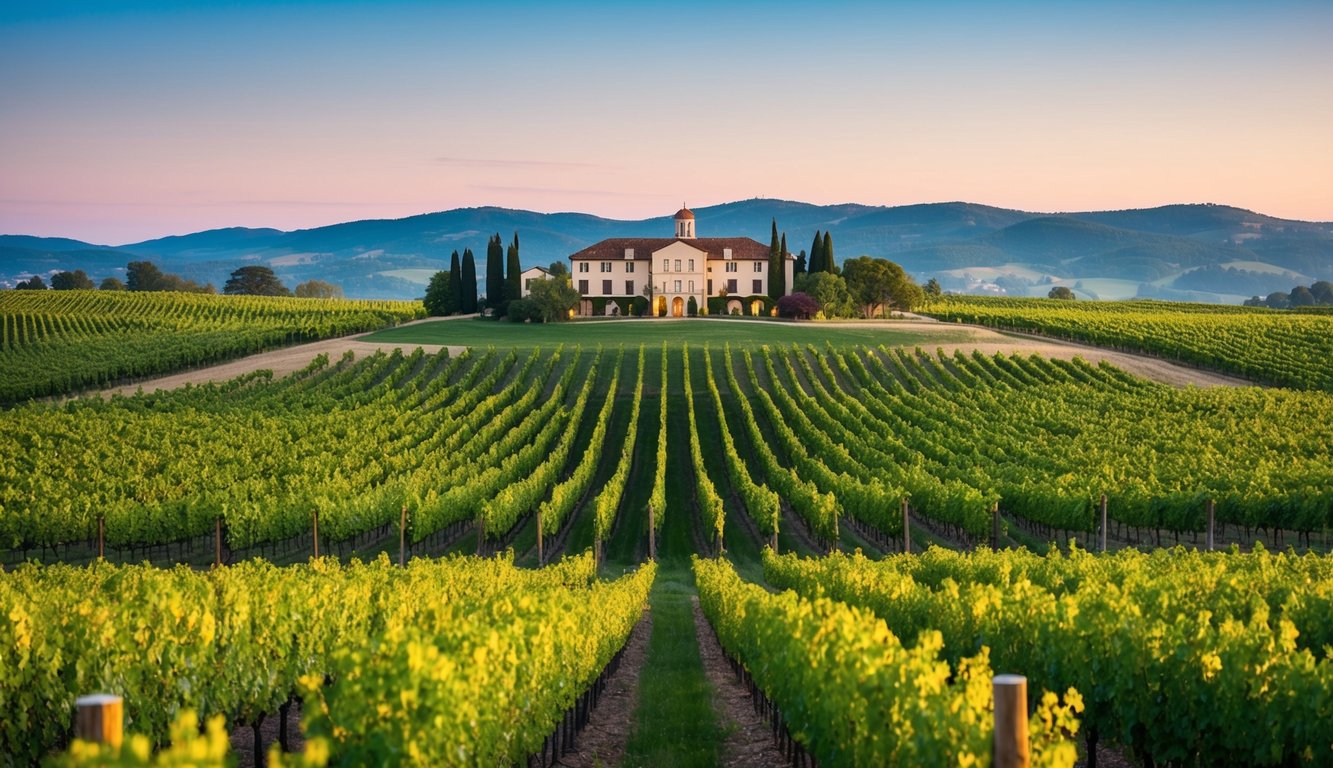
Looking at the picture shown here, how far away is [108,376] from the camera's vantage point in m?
70.5

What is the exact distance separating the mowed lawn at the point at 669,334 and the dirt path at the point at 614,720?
57.3m

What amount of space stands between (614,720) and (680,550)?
20.7m

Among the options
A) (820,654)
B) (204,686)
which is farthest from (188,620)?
(820,654)

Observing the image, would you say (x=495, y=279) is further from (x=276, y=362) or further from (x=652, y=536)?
(x=652, y=536)

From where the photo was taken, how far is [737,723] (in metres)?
16.3

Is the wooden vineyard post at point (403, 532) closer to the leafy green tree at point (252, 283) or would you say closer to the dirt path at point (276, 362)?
the dirt path at point (276, 362)

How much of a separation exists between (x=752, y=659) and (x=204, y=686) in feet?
22.8

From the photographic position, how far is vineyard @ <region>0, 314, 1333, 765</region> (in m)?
10.4

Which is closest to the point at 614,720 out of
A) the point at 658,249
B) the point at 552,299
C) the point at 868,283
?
the point at 552,299

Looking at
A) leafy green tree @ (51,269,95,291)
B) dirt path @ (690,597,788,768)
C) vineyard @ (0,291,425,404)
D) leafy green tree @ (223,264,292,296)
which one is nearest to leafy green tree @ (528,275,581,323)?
vineyard @ (0,291,425,404)

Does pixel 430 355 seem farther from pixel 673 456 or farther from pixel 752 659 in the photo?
pixel 752 659

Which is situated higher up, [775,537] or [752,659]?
[752,659]

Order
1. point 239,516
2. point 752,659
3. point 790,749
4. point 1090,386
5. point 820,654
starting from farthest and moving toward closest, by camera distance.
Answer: point 1090,386 → point 239,516 → point 752,659 → point 790,749 → point 820,654

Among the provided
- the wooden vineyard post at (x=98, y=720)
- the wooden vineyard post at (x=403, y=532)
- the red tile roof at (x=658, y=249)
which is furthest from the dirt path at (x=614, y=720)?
the red tile roof at (x=658, y=249)
